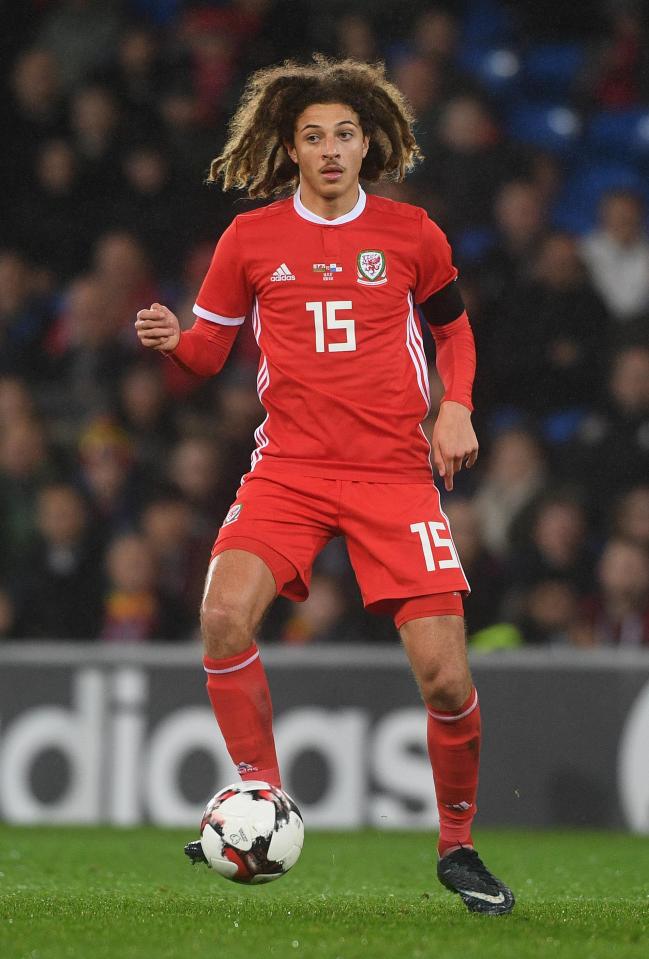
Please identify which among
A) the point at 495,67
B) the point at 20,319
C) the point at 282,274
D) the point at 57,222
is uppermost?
the point at 495,67

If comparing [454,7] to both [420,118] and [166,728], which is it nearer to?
[420,118]

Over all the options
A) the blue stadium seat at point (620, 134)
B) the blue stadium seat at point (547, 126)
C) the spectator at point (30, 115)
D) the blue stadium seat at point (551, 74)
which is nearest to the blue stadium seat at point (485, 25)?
the blue stadium seat at point (551, 74)

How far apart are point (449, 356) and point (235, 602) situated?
3.30 ft

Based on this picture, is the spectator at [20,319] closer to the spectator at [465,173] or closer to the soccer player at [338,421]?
the spectator at [465,173]

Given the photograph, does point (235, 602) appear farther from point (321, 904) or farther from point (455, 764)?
point (321, 904)

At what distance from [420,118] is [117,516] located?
2797 millimetres

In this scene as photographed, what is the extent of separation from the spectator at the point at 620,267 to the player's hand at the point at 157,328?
16.0ft

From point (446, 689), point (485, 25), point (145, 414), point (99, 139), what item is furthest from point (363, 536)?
point (485, 25)

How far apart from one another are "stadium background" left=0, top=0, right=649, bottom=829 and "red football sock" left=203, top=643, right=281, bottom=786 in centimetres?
332

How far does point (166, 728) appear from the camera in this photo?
7.39 metres

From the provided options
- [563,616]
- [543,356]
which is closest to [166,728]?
[563,616]

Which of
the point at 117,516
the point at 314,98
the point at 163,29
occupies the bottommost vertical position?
the point at 117,516

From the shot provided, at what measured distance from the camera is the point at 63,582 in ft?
26.7

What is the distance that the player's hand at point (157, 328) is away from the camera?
4113 millimetres
